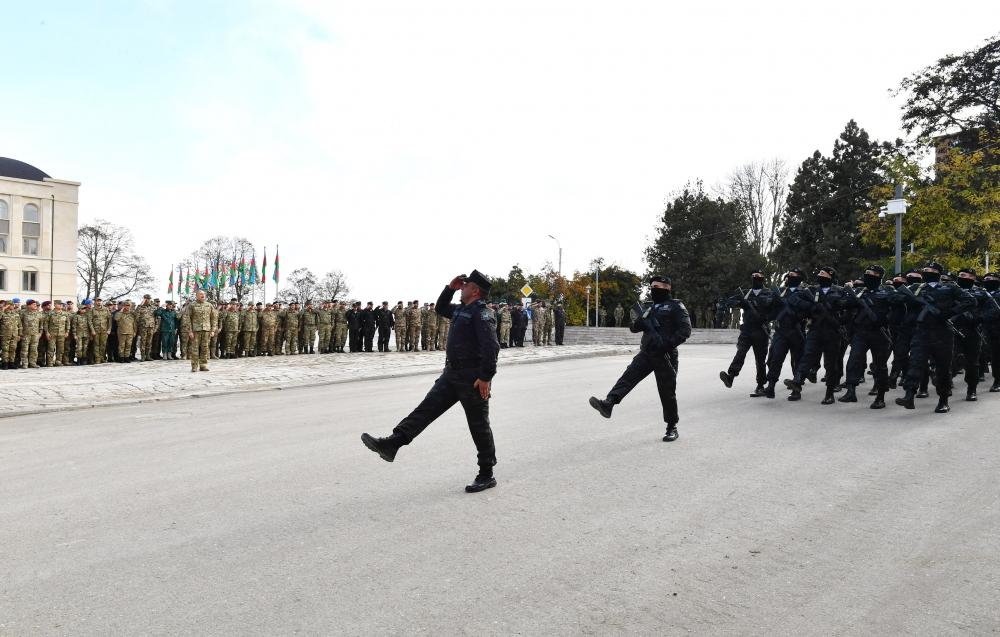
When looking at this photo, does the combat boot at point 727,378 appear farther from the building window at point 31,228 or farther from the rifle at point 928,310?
the building window at point 31,228

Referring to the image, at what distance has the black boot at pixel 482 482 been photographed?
238 inches

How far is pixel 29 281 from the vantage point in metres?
68.9

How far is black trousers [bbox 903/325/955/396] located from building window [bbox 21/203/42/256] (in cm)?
7584

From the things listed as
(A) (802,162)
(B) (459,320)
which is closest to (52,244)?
(A) (802,162)

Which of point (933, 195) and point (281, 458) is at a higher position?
point (933, 195)

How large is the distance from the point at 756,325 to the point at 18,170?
8229 centimetres

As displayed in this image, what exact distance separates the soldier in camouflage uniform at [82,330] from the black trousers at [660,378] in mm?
17742

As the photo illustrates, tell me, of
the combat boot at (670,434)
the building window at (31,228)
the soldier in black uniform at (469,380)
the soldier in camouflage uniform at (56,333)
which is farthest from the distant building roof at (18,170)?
the soldier in black uniform at (469,380)

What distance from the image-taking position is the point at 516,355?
2567cm

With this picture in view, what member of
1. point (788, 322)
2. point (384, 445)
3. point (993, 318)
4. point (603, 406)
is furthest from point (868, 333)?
point (384, 445)

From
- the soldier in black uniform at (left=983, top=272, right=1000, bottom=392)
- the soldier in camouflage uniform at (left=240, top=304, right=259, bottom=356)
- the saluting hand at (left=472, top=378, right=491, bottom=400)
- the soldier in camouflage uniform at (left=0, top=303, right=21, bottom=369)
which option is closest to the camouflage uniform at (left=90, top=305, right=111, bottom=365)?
the soldier in camouflage uniform at (left=0, top=303, right=21, bottom=369)

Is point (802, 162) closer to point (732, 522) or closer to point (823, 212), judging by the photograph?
point (823, 212)

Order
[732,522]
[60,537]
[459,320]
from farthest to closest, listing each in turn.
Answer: [459,320]
[732,522]
[60,537]

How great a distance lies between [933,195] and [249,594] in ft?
117
